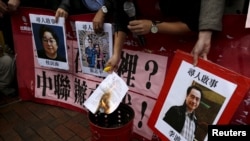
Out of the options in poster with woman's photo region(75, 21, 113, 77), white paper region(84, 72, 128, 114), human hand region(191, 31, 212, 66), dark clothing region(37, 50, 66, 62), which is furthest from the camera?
dark clothing region(37, 50, 66, 62)

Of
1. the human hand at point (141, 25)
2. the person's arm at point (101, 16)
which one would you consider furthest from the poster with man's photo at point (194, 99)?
the person's arm at point (101, 16)

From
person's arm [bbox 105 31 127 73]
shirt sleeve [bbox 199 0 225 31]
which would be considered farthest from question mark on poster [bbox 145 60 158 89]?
shirt sleeve [bbox 199 0 225 31]

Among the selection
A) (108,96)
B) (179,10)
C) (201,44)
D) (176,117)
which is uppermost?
(179,10)

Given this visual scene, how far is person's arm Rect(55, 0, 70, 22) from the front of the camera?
262cm

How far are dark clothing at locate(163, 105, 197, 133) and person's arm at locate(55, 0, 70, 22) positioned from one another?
142cm

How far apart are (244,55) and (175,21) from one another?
1.71 ft

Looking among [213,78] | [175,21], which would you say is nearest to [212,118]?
[213,78]

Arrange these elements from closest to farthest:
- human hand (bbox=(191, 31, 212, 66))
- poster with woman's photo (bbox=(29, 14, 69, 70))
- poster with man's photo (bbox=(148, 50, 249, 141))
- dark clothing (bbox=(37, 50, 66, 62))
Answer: poster with man's photo (bbox=(148, 50, 249, 141)), human hand (bbox=(191, 31, 212, 66)), poster with woman's photo (bbox=(29, 14, 69, 70)), dark clothing (bbox=(37, 50, 66, 62))

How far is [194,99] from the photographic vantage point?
5.83ft

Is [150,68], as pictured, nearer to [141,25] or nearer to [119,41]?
[119,41]

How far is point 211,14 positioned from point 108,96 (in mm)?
902

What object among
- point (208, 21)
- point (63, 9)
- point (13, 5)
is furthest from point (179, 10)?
point (13, 5)

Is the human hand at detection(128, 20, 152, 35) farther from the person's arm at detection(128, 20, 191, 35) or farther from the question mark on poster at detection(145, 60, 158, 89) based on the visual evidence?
the question mark on poster at detection(145, 60, 158, 89)

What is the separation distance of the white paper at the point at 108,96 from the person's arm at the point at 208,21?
1.93 ft
